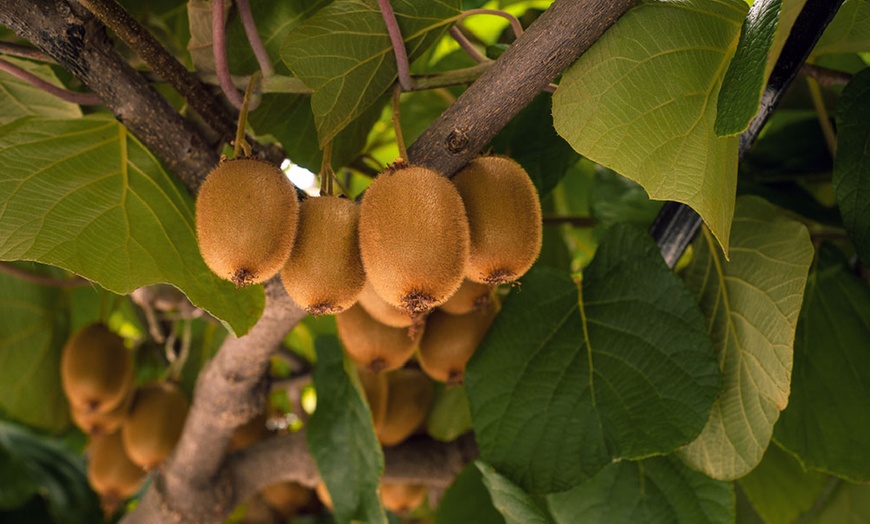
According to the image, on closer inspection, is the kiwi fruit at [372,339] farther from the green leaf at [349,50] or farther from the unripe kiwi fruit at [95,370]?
the unripe kiwi fruit at [95,370]

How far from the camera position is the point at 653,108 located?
1.51ft

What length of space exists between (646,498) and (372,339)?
0.93 ft

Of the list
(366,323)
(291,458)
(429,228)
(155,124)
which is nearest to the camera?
(429,228)

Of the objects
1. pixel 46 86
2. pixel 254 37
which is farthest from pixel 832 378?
pixel 46 86

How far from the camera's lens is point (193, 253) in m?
0.56

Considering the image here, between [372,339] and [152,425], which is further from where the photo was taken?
[152,425]

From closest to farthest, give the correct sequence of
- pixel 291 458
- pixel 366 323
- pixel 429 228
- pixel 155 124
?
pixel 429 228 → pixel 155 124 → pixel 366 323 → pixel 291 458

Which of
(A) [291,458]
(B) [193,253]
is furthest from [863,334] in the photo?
(A) [291,458]

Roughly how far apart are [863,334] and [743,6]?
0.35 m

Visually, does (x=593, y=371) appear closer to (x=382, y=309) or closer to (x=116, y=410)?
(x=382, y=309)

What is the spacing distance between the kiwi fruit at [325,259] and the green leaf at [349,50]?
0.17ft

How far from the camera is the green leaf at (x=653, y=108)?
451mm

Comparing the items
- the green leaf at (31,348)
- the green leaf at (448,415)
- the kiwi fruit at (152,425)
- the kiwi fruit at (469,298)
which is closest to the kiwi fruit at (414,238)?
the kiwi fruit at (469,298)

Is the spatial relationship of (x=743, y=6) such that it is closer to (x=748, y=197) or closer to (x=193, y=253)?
(x=748, y=197)
